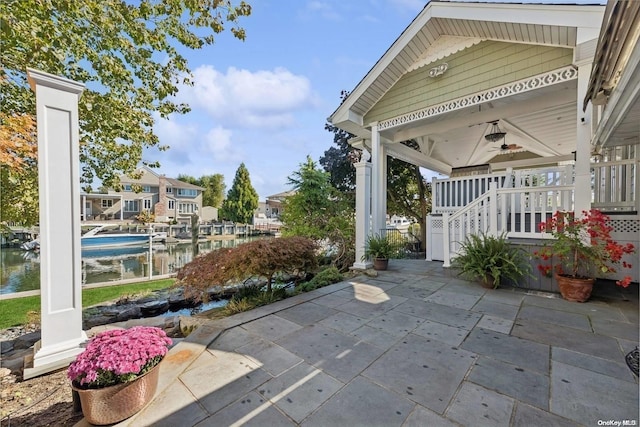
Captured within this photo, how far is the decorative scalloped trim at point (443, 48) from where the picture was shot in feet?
16.7

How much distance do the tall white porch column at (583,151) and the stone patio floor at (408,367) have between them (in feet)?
4.70

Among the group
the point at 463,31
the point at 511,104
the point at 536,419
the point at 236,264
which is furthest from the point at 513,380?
the point at 463,31

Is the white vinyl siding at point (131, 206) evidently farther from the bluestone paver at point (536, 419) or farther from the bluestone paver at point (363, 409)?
the bluestone paver at point (536, 419)

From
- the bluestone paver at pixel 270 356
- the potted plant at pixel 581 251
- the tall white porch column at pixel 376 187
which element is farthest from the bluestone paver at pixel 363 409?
the tall white porch column at pixel 376 187

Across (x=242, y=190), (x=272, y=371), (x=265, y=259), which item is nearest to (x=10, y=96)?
(x=265, y=259)

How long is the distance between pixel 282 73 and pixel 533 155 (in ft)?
34.9

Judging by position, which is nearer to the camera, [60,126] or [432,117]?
[60,126]

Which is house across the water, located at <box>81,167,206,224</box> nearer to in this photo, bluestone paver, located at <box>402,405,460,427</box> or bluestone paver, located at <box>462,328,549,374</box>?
bluestone paver, located at <box>462,328,549,374</box>

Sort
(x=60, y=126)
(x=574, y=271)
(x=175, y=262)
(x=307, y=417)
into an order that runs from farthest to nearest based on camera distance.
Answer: (x=175, y=262) → (x=574, y=271) → (x=60, y=126) → (x=307, y=417)

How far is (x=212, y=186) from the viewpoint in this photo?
40125mm

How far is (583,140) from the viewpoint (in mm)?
3898

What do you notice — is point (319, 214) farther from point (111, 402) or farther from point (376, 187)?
point (111, 402)

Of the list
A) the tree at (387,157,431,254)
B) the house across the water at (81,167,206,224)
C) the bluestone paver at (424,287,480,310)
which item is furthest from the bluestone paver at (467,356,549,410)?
the house across the water at (81,167,206,224)

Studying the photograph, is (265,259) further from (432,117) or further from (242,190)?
(242,190)
